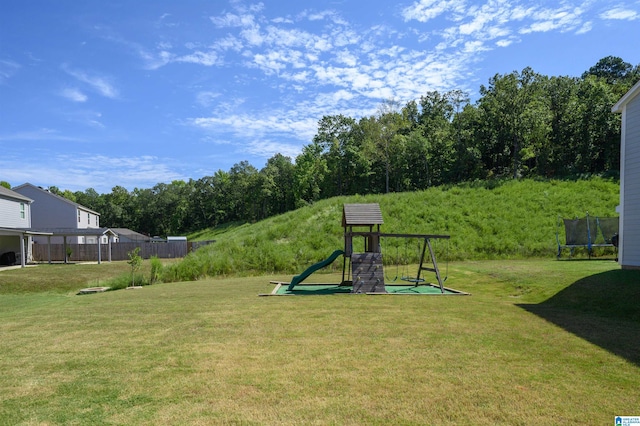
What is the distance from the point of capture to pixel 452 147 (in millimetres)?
46562

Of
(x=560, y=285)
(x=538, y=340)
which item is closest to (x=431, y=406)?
(x=538, y=340)

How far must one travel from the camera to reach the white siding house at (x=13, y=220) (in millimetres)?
28548

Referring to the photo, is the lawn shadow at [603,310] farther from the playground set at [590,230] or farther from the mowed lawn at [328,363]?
the playground set at [590,230]

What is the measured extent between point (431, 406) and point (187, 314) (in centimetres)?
641

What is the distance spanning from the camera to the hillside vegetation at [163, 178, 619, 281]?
20.6 m

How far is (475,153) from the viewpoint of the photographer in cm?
4400

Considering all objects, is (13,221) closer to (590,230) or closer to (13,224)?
(13,224)

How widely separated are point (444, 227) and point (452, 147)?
80.4 ft

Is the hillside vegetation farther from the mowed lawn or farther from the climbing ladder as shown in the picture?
the mowed lawn

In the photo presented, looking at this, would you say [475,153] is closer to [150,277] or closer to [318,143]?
[318,143]

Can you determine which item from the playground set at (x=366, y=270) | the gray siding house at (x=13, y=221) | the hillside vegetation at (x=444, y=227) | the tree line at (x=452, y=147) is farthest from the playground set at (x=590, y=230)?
the gray siding house at (x=13, y=221)

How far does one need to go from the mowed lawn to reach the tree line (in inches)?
1326

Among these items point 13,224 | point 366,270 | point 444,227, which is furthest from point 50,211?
point 366,270

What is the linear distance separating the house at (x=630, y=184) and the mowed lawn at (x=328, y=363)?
342 centimetres
